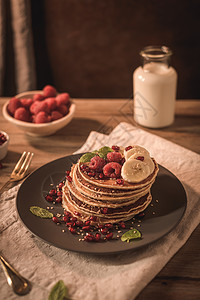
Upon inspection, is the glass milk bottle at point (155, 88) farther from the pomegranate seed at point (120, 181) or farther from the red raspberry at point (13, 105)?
the pomegranate seed at point (120, 181)

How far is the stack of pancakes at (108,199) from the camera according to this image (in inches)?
59.0

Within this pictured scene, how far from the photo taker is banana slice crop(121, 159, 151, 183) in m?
1.49

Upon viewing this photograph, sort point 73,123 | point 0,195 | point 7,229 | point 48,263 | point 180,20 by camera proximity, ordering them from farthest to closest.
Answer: point 180,20 < point 73,123 < point 0,195 < point 7,229 < point 48,263

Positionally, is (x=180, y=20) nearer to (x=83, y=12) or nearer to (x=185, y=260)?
(x=83, y=12)

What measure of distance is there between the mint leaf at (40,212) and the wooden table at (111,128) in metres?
0.39

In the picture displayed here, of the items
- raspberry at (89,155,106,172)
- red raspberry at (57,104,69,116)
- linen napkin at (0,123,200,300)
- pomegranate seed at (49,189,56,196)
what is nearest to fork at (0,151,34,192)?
linen napkin at (0,123,200,300)

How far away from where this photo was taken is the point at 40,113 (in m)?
2.24

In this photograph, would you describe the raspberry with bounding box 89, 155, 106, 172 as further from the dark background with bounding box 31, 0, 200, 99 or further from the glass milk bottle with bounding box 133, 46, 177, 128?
the dark background with bounding box 31, 0, 200, 99

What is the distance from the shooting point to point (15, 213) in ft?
5.41

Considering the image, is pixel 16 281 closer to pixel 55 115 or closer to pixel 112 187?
pixel 112 187

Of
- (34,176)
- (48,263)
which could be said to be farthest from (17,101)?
(48,263)

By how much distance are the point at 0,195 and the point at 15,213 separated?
0.57ft

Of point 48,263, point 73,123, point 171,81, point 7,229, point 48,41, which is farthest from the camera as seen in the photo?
point 48,41

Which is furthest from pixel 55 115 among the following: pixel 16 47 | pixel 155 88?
pixel 16 47
